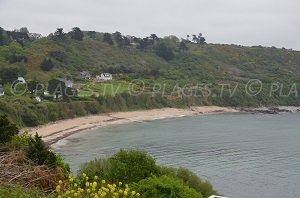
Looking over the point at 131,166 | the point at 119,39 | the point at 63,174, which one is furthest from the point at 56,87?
the point at 119,39

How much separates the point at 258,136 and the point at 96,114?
24611mm

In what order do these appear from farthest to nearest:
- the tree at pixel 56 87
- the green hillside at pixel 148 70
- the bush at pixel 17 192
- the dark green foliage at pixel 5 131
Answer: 1. the green hillside at pixel 148 70
2. the tree at pixel 56 87
3. the dark green foliage at pixel 5 131
4. the bush at pixel 17 192

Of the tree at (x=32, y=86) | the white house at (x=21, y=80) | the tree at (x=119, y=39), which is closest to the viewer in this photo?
the tree at (x=32, y=86)

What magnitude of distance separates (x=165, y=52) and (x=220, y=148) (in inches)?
3061

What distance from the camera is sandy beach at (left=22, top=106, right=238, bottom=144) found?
193 feet

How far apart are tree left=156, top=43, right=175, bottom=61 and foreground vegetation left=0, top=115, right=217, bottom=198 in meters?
106

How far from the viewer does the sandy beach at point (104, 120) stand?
58875mm

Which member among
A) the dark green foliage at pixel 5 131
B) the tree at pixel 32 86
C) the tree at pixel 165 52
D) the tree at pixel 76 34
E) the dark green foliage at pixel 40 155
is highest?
the tree at pixel 76 34

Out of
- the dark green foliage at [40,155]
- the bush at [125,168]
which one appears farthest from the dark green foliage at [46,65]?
the dark green foliage at [40,155]

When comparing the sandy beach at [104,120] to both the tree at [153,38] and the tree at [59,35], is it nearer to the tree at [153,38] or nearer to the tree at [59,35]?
the tree at [59,35]

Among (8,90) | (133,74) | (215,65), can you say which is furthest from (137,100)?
(215,65)

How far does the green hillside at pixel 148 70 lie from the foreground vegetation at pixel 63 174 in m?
39.5

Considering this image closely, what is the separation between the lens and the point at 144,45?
5281 inches

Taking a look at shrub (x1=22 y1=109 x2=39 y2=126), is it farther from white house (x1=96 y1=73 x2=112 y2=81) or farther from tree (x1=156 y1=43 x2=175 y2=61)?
tree (x1=156 y1=43 x2=175 y2=61)
